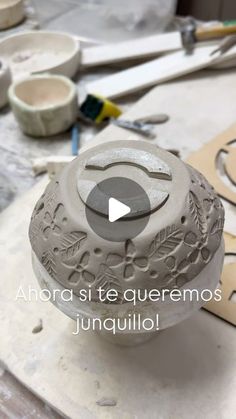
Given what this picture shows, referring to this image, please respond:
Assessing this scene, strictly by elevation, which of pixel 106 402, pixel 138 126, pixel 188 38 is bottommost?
pixel 106 402

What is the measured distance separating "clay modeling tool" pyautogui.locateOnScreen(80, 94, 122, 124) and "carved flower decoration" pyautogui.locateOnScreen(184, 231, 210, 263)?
0.70 m

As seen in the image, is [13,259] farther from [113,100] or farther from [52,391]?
[113,100]

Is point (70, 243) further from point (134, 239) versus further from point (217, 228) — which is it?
point (217, 228)

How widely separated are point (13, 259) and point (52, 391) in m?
0.29

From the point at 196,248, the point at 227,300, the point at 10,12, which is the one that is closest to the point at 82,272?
the point at 196,248

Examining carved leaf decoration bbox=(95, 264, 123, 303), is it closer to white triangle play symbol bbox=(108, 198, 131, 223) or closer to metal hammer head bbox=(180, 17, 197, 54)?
white triangle play symbol bbox=(108, 198, 131, 223)

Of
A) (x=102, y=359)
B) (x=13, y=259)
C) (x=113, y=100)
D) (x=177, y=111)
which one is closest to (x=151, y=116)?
(x=177, y=111)

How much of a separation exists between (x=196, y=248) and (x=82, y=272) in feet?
0.51

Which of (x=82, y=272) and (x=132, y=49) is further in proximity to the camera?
(x=132, y=49)

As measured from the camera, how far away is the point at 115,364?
0.77 metres

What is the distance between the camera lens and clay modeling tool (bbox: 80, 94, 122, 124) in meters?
1.25

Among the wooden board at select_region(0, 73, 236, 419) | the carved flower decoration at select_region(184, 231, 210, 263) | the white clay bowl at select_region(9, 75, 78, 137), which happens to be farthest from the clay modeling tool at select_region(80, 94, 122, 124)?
the carved flower decoration at select_region(184, 231, 210, 263)

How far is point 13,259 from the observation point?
36.6 inches

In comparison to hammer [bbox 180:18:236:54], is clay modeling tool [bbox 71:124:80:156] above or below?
below
